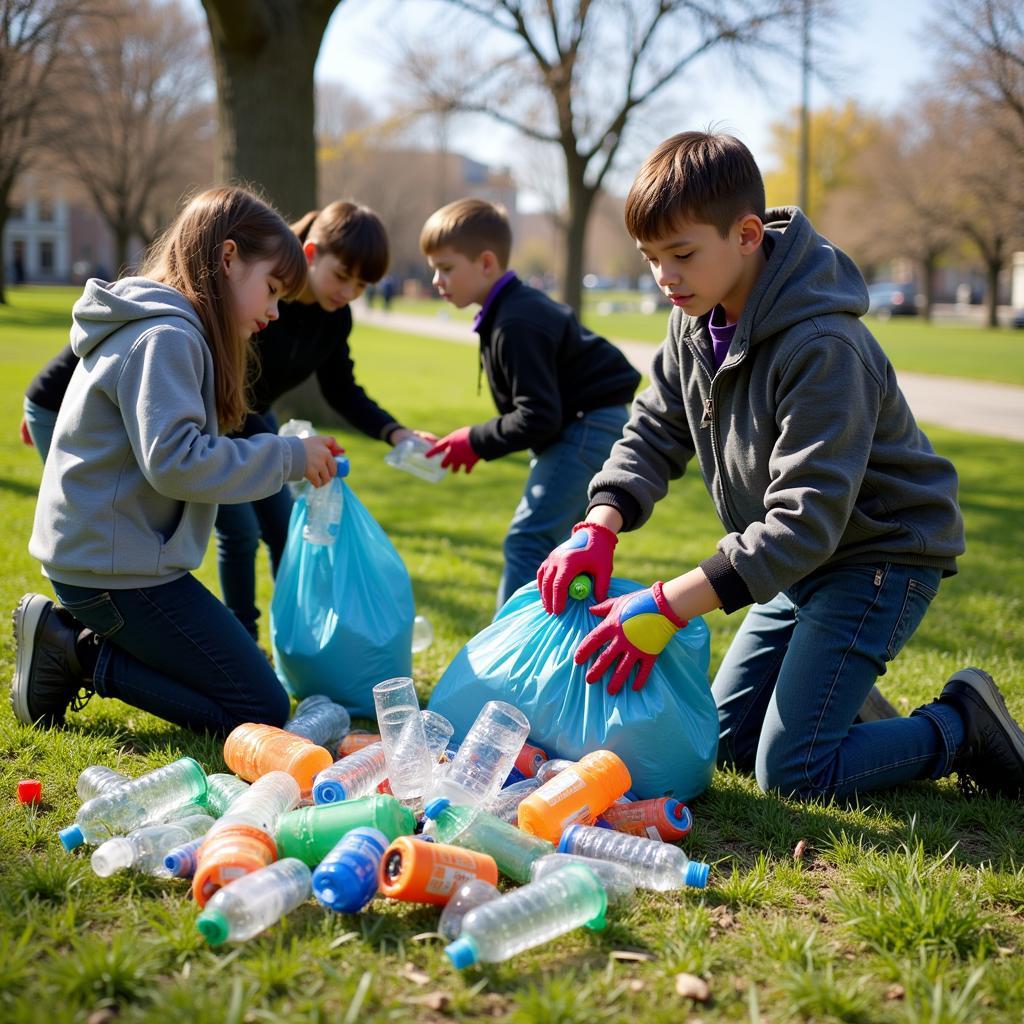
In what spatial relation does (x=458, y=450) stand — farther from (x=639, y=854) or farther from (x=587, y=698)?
(x=639, y=854)

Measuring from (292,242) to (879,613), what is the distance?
204 cm

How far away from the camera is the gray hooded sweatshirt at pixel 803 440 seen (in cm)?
273

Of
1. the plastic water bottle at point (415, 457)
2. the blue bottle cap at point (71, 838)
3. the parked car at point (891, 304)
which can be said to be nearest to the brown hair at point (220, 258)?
the plastic water bottle at point (415, 457)

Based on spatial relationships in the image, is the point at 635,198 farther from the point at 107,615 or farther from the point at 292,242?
the point at 107,615

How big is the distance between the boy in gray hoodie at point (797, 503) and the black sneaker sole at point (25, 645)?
158 centimetres

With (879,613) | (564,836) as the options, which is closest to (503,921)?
(564,836)

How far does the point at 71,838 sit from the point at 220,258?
1640 millimetres

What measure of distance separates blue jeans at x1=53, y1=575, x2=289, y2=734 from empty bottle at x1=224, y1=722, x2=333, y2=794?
0.80ft

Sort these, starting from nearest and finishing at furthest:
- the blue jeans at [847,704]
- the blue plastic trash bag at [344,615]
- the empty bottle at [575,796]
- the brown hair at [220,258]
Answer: the empty bottle at [575,796]
the blue jeans at [847,704]
the brown hair at [220,258]
the blue plastic trash bag at [344,615]

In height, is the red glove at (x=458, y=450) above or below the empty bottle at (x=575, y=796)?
above

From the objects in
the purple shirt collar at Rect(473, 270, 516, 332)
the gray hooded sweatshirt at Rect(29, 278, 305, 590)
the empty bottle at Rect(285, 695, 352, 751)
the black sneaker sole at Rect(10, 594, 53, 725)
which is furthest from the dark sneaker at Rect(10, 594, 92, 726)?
the purple shirt collar at Rect(473, 270, 516, 332)

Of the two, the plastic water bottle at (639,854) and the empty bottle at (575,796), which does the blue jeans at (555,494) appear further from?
the plastic water bottle at (639,854)

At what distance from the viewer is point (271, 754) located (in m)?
2.79

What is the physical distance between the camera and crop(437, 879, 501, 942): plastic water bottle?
6.95ft
